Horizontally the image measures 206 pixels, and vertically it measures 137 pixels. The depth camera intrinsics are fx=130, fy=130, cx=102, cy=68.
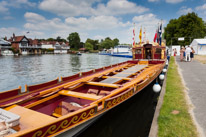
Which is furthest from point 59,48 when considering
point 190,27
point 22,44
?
point 190,27

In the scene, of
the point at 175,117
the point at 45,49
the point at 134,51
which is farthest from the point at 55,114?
the point at 45,49

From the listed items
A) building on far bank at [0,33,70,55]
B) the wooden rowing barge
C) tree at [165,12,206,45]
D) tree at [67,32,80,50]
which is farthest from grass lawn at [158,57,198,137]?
tree at [67,32,80,50]

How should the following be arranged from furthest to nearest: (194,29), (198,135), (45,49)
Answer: (45,49) → (194,29) → (198,135)

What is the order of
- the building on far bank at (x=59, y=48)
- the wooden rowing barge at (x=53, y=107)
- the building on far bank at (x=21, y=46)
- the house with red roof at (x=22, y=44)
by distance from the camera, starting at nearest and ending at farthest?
the wooden rowing barge at (x=53, y=107)
the building on far bank at (x=21, y=46)
the house with red roof at (x=22, y=44)
the building on far bank at (x=59, y=48)

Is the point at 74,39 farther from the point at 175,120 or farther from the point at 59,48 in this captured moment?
the point at 175,120

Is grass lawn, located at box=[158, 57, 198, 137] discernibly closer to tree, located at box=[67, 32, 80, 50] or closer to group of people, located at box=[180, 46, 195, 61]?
group of people, located at box=[180, 46, 195, 61]

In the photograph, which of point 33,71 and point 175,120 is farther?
point 33,71

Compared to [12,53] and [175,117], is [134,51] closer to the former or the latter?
[175,117]

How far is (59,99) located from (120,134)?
2688 mm

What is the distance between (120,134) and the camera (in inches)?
189

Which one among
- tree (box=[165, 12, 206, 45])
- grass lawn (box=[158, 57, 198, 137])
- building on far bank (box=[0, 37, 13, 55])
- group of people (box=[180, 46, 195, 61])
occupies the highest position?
tree (box=[165, 12, 206, 45])

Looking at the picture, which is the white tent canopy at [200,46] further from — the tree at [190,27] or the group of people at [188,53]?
the group of people at [188,53]

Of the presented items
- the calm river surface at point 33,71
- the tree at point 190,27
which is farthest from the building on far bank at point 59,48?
the tree at point 190,27

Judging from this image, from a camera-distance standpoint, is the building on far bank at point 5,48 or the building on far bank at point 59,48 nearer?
the building on far bank at point 5,48
